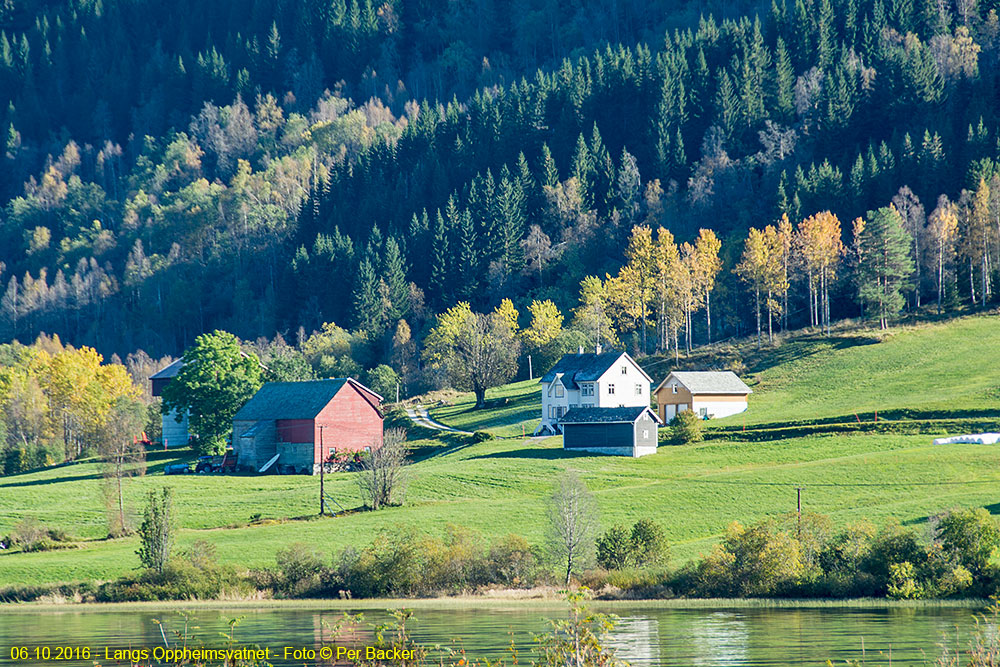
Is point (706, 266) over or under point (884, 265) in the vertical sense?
over

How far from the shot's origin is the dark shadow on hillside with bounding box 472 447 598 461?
9244 cm

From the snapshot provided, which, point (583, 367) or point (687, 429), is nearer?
point (687, 429)

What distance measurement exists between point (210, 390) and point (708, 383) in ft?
141

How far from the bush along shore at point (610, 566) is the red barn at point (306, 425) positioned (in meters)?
38.3

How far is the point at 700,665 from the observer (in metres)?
36.8

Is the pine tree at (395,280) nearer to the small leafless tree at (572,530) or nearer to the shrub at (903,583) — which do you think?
the small leafless tree at (572,530)

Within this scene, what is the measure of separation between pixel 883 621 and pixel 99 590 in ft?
117

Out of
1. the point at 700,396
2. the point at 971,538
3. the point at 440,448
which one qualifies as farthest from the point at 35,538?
the point at 700,396

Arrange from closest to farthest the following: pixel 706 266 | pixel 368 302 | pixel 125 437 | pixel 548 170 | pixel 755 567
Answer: pixel 755 567 < pixel 125 437 < pixel 706 266 < pixel 368 302 < pixel 548 170

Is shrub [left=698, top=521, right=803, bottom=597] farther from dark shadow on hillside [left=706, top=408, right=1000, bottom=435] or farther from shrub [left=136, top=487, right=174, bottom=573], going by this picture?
dark shadow on hillside [left=706, top=408, right=1000, bottom=435]

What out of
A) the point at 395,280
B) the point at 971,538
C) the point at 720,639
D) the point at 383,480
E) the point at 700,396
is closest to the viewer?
the point at 720,639

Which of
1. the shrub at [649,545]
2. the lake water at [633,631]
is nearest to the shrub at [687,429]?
the shrub at [649,545]

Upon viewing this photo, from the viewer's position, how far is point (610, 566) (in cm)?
6016

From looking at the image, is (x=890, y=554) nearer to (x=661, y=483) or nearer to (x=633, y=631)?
(x=633, y=631)
